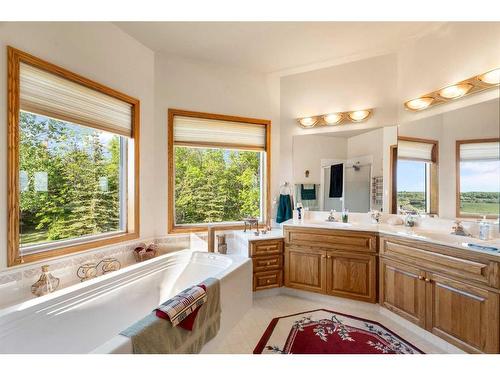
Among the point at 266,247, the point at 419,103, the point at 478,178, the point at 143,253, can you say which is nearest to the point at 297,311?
the point at 266,247

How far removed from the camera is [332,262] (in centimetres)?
267

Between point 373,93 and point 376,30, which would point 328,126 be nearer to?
point 373,93

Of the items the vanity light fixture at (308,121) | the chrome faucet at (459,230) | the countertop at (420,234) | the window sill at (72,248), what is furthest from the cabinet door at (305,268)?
the window sill at (72,248)

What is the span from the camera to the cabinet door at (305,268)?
2.72 meters

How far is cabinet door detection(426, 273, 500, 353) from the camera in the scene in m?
1.61

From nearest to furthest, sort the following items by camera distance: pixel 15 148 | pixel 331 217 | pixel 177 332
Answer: pixel 177 332
pixel 15 148
pixel 331 217

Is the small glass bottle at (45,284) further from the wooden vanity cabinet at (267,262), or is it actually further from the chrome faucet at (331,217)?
the chrome faucet at (331,217)

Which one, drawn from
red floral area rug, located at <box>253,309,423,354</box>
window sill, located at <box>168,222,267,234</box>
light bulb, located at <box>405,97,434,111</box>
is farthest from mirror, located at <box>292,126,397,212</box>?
red floral area rug, located at <box>253,309,423,354</box>

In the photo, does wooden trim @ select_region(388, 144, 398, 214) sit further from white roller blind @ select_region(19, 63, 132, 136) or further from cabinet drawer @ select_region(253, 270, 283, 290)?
white roller blind @ select_region(19, 63, 132, 136)

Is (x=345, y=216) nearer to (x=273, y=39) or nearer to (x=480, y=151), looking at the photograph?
(x=480, y=151)

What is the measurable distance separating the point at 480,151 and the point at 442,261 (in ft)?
3.07

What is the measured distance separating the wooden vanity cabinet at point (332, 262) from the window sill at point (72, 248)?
1.71 m

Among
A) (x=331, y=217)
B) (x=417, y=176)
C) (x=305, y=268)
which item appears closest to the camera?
(x=417, y=176)
